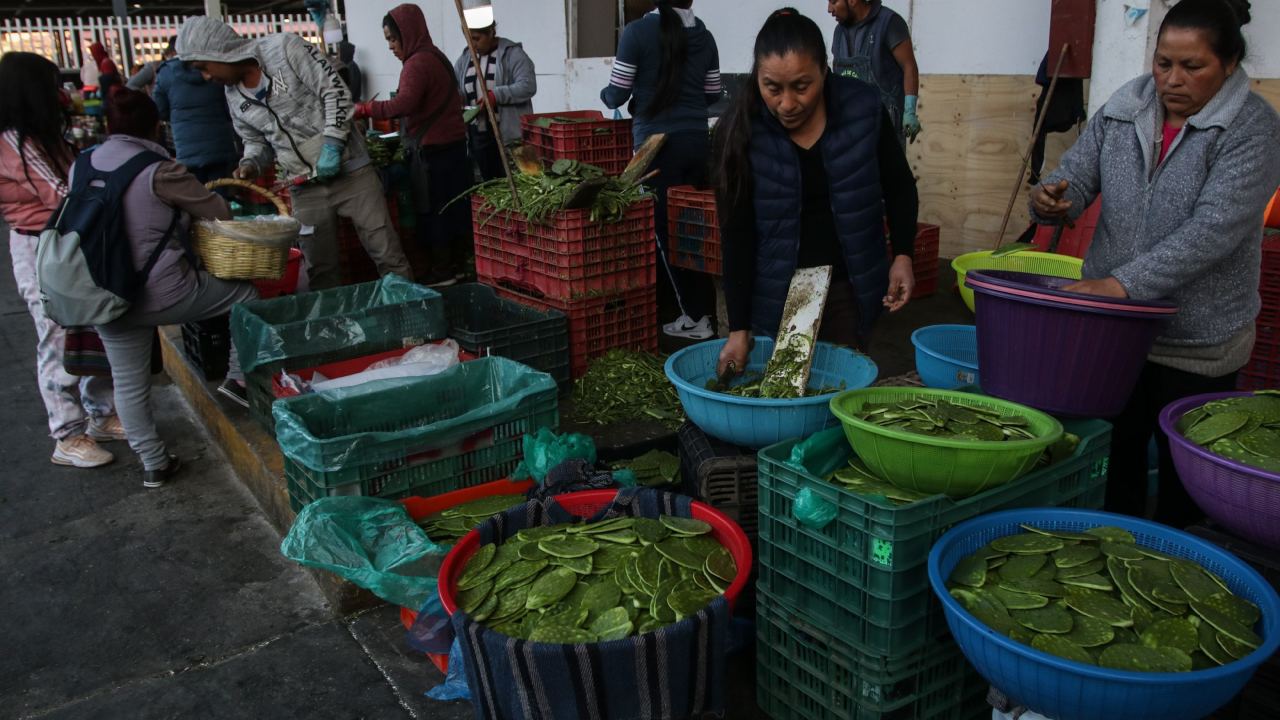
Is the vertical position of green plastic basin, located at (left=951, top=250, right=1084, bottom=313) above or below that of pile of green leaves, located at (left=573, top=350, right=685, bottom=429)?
above

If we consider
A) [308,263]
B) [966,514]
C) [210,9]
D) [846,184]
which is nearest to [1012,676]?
[966,514]

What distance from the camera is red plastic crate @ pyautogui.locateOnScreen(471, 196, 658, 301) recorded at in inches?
191

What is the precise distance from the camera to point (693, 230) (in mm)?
5945

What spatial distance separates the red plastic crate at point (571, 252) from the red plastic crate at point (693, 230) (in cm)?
69

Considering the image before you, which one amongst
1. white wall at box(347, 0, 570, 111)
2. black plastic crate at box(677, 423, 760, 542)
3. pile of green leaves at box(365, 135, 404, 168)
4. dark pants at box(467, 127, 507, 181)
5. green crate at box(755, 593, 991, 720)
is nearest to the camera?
green crate at box(755, 593, 991, 720)

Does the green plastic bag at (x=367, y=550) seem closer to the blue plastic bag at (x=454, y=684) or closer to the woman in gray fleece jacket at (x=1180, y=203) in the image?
the blue plastic bag at (x=454, y=684)

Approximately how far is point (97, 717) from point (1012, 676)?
2.80 meters

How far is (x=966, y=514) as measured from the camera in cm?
226

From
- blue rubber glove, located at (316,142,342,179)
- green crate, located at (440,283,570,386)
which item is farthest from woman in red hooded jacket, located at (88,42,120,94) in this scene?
green crate, located at (440,283,570,386)

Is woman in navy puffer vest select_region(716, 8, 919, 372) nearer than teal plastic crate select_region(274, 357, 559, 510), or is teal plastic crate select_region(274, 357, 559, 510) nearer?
woman in navy puffer vest select_region(716, 8, 919, 372)

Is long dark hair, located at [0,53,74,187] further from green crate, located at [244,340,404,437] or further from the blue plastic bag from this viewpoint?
the blue plastic bag

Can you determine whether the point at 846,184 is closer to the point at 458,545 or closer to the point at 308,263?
the point at 458,545

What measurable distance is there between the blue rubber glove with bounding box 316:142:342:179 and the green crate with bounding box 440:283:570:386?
112 centimetres

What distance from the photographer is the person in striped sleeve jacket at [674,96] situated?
5.80 metres
